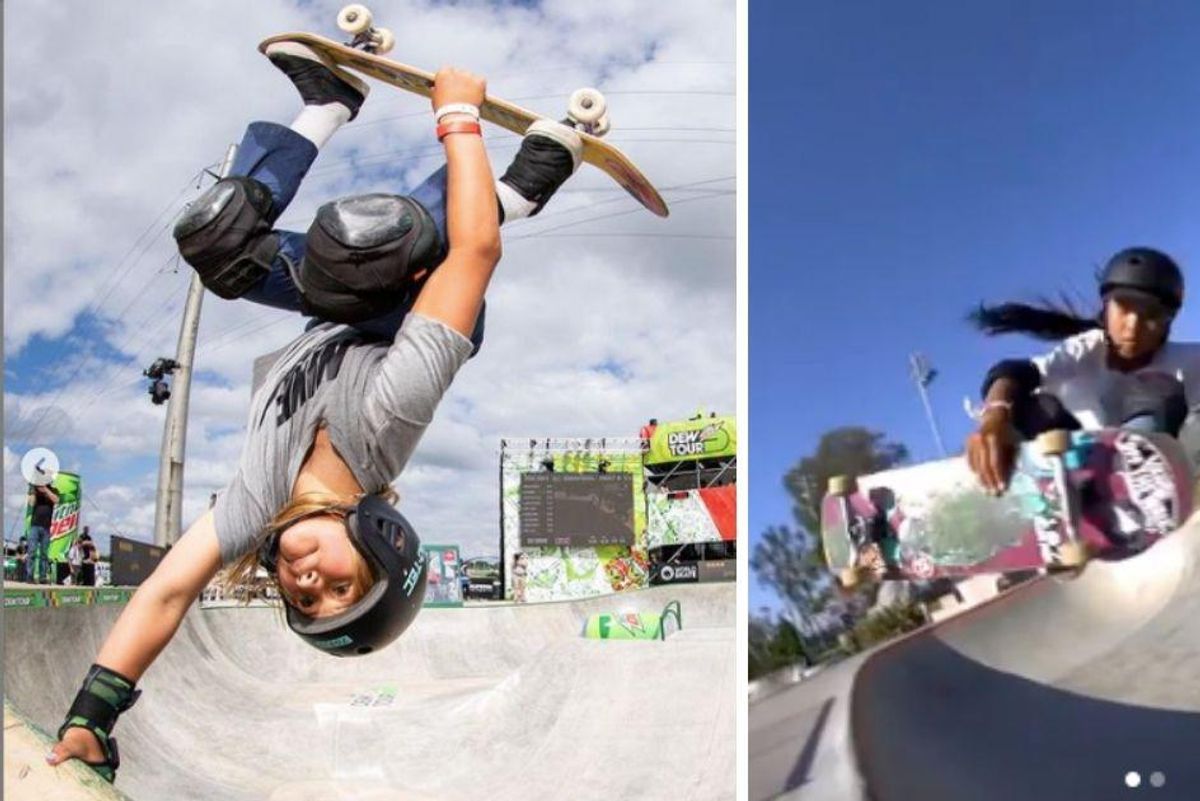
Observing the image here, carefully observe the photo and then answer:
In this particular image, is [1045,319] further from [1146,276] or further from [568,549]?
[568,549]

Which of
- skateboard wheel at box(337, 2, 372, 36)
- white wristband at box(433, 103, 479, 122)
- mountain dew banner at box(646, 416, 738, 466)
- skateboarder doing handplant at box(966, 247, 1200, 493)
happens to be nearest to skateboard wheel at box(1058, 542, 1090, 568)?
skateboarder doing handplant at box(966, 247, 1200, 493)

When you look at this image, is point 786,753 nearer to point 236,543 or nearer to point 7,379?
point 236,543

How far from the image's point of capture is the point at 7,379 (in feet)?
16.8

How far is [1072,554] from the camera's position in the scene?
5355mm

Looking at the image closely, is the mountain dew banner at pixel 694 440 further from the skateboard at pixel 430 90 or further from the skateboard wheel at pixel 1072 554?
the skateboard wheel at pixel 1072 554

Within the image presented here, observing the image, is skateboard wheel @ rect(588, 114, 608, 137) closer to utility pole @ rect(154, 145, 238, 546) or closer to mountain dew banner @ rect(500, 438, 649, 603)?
mountain dew banner @ rect(500, 438, 649, 603)

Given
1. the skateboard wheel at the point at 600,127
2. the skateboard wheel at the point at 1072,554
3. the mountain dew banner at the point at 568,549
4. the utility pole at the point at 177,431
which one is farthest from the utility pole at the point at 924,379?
the utility pole at the point at 177,431

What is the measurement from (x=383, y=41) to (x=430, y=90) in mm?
317

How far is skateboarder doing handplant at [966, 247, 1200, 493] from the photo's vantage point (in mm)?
5418

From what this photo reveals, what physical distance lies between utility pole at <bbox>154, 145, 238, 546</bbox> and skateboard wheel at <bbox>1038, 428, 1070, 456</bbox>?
13.9 ft

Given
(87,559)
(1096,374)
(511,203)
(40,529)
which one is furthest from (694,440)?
(40,529)

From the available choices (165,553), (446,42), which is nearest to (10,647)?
(165,553)

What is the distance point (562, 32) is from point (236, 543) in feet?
9.83

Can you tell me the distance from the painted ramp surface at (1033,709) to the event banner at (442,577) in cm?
168
